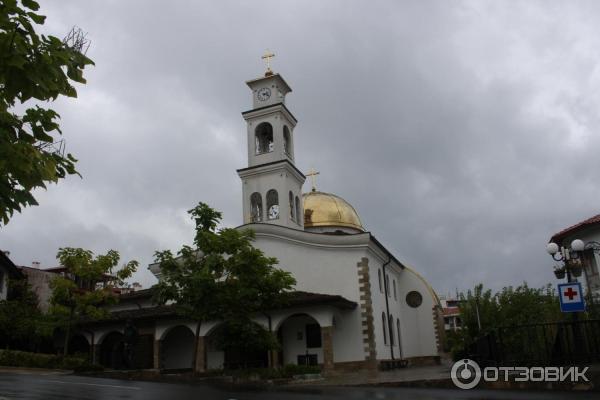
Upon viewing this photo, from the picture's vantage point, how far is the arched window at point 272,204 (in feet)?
104

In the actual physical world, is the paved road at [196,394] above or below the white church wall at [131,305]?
below

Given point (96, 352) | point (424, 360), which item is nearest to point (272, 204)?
point (96, 352)

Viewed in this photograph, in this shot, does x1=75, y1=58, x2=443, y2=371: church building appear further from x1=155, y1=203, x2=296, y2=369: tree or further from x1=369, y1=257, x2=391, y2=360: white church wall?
x1=155, y1=203, x2=296, y2=369: tree

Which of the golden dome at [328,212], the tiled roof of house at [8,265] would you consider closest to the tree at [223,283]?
the golden dome at [328,212]

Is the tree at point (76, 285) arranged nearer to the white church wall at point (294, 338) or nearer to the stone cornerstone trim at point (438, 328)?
the white church wall at point (294, 338)

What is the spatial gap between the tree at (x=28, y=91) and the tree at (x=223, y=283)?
1266cm

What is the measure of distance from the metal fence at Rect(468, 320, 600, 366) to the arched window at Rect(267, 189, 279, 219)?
57.1ft

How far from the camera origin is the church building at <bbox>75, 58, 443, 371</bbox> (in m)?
26.0

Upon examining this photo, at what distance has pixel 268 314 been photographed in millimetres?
25328

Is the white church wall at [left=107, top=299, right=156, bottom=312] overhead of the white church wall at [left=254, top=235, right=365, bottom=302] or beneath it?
beneath

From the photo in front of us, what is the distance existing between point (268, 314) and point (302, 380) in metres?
6.15

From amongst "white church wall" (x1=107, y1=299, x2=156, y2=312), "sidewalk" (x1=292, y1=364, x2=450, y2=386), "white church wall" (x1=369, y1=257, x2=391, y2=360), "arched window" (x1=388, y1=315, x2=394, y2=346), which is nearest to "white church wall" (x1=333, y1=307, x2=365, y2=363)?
"white church wall" (x1=369, y1=257, x2=391, y2=360)

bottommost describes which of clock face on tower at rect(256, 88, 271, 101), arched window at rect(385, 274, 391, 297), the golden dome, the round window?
the round window

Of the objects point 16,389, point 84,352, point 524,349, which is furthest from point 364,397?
point 84,352
